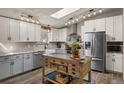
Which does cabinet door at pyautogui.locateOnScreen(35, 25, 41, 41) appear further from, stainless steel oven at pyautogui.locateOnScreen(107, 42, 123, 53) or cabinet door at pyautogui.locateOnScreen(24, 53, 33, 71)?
stainless steel oven at pyautogui.locateOnScreen(107, 42, 123, 53)

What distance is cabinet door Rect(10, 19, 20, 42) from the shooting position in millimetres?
2765

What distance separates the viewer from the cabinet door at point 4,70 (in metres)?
2.42

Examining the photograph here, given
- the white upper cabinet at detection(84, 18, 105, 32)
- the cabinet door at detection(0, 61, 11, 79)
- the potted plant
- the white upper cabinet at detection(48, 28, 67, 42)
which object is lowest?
the cabinet door at detection(0, 61, 11, 79)

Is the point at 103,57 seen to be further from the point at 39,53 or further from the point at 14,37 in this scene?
the point at 14,37

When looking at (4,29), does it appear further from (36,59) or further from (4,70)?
(36,59)

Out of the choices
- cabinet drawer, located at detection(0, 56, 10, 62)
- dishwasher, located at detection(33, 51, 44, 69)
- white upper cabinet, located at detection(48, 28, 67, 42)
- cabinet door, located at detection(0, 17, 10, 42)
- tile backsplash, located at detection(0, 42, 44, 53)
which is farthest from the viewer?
dishwasher, located at detection(33, 51, 44, 69)

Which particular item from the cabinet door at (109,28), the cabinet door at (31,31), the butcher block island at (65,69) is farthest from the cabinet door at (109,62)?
the cabinet door at (31,31)

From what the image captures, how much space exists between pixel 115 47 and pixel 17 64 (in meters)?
2.93

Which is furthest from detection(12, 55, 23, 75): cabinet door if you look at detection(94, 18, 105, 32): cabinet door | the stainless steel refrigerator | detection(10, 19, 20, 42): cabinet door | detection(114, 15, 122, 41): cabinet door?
detection(114, 15, 122, 41): cabinet door

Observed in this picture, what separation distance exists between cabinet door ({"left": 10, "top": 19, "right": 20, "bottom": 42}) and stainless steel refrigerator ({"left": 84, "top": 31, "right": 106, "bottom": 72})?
218cm

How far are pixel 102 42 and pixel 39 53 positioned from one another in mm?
2000

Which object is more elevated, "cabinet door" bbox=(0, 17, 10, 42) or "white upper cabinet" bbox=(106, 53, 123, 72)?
"cabinet door" bbox=(0, 17, 10, 42)

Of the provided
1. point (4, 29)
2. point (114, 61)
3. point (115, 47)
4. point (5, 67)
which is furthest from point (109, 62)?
point (4, 29)

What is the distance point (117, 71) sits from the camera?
2953 millimetres
